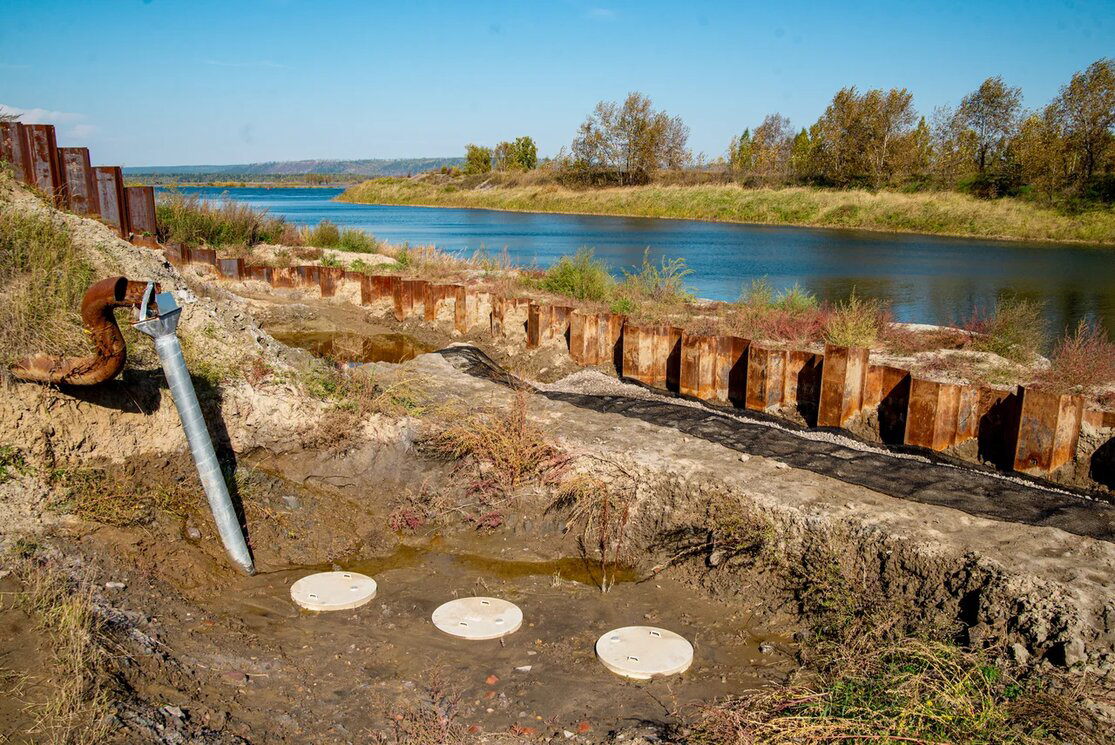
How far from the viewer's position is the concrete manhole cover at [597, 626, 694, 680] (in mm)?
4426

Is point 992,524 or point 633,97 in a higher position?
point 633,97

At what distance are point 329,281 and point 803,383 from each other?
29.9 ft

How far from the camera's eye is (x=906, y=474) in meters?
6.56

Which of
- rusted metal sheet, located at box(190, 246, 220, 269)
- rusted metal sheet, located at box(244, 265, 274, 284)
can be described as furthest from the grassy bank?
rusted metal sheet, located at box(190, 246, 220, 269)

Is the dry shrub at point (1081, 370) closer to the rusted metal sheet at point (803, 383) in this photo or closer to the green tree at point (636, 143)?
the rusted metal sheet at point (803, 383)

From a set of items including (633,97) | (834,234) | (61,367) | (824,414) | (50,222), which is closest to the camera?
(61,367)

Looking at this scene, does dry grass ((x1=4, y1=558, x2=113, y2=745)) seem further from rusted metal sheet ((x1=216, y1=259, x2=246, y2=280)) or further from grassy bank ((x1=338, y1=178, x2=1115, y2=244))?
grassy bank ((x1=338, y1=178, x2=1115, y2=244))

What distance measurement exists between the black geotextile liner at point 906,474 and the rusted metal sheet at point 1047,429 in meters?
0.32

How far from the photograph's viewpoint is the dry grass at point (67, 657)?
320 centimetres

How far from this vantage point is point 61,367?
199 inches

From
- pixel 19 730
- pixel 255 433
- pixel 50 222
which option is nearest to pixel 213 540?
pixel 255 433

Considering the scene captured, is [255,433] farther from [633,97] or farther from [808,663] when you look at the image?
[633,97]

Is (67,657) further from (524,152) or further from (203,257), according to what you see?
(524,152)

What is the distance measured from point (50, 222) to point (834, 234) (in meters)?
37.8
